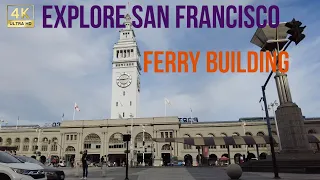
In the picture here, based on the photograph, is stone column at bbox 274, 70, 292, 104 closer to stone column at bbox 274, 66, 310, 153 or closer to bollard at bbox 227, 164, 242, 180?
stone column at bbox 274, 66, 310, 153

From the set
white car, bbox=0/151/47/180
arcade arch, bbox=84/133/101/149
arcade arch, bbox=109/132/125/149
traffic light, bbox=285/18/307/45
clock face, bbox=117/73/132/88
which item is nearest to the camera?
white car, bbox=0/151/47/180

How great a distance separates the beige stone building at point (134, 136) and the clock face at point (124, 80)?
1943cm

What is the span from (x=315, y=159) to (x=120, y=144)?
69.9 meters

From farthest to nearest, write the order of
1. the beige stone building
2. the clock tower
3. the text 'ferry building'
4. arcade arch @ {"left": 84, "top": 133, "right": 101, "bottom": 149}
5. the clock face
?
the clock face
the clock tower
arcade arch @ {"left": 84, "top": 133, "right": 101, "bottom": 149}
the beige stone building
the text 'ferry building'

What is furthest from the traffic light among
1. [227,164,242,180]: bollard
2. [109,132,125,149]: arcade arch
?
[109,132,125,149]: arcade arch

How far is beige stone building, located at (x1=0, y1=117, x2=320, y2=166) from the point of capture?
86.2 metres

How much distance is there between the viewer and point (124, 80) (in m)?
108

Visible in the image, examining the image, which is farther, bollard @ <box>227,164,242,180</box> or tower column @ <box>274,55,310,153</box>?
tower column @ <box>274,55,310,153</box>

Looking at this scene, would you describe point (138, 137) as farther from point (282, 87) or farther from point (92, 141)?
point (282, 87)

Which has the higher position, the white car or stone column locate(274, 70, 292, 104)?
stone column locate(274, 70, 292, 104)

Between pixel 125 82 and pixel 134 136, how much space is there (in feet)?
86.0

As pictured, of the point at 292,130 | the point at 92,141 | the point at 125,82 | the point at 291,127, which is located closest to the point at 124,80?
the point at 125,82

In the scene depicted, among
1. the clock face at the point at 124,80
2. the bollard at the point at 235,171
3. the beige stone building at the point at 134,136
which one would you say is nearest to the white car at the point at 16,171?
the bollard at the point at 235,171

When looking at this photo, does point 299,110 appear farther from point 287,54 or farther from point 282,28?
point 282,28
